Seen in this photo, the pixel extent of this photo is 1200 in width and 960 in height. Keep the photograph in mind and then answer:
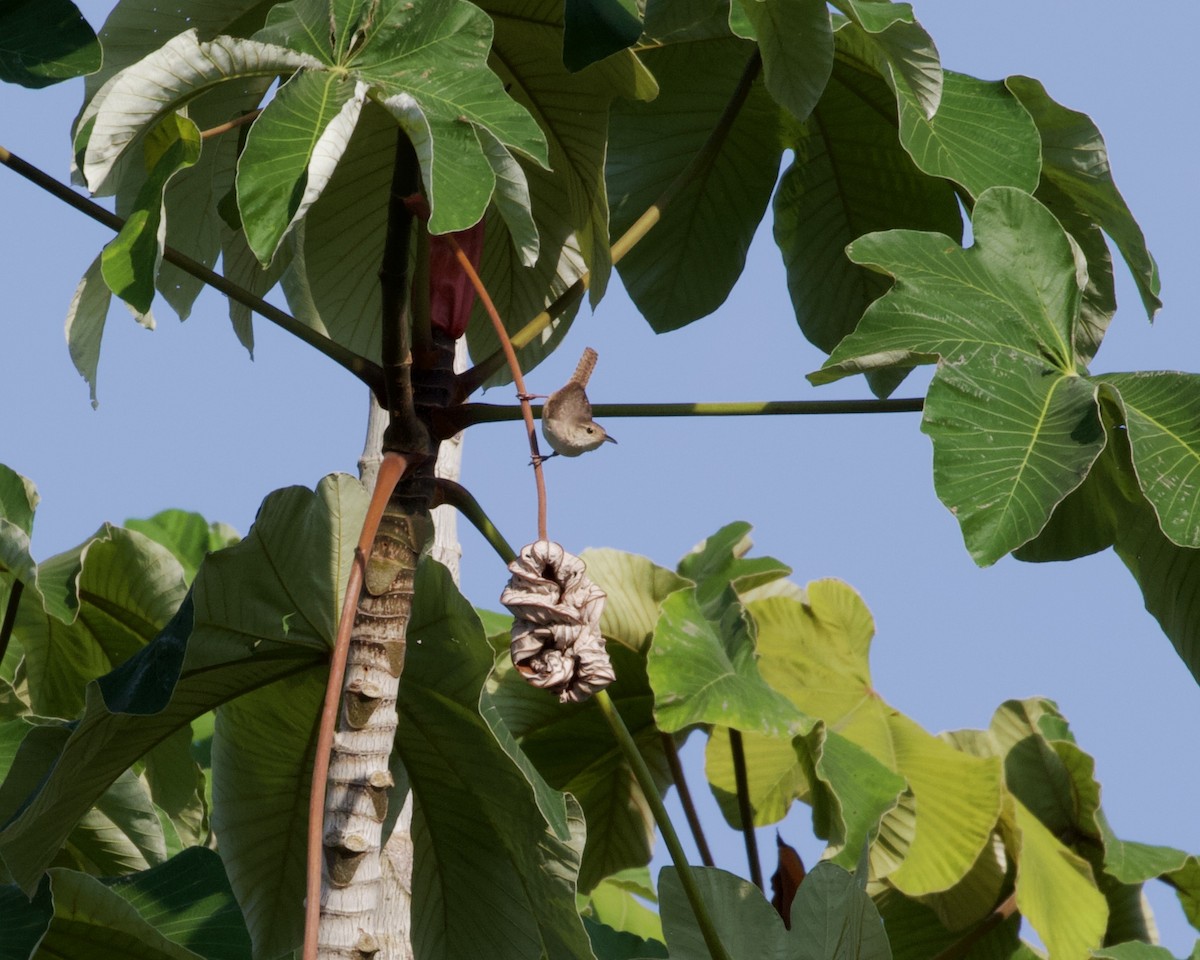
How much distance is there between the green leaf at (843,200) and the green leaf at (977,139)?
0.64 ft

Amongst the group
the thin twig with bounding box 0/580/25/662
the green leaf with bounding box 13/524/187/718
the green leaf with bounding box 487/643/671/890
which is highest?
the green leaf with bounding box 13/524/187/718

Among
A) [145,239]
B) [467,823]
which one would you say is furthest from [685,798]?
[145,239]

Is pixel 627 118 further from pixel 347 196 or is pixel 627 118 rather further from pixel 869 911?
pixel 869 911

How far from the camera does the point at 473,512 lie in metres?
1.24

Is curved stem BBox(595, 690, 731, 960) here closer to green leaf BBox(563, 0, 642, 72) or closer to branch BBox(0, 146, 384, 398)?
branch BBox(0, 146, 384, 398)

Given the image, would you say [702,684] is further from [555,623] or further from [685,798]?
[555,623]

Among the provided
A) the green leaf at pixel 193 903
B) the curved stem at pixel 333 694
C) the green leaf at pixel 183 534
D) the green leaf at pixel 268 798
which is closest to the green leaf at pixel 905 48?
the curved stem at pixel 333 694

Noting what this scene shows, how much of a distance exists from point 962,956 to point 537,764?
0.78 m

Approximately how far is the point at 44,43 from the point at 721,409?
653 mm

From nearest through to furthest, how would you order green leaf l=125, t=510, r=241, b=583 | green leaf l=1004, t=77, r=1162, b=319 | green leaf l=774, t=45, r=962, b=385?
green leaf l=1004, t=77, r=1162, b=319 → green leaf l=774, t=45, r=962, b=385 → green leaf l=125, t=510, r=241, b=583

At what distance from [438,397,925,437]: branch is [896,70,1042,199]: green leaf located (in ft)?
0.87

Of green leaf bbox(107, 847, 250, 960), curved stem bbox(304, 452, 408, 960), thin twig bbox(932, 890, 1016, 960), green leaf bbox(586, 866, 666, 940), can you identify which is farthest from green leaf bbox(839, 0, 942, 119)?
green leaf bbox(586, 866, 666, 940)

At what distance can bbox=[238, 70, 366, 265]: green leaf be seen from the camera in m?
0.98

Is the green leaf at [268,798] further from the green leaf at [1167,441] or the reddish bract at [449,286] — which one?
the green leaf at [1167,441]
